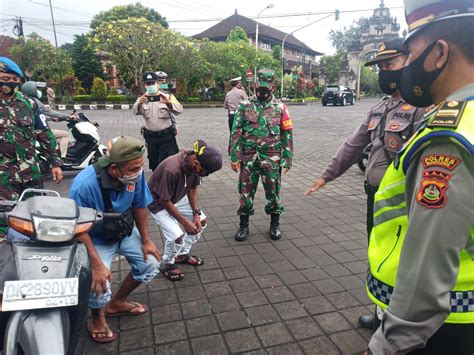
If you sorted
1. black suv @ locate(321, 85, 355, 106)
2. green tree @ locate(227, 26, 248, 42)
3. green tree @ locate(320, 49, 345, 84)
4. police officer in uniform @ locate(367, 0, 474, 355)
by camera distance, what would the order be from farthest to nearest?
green tree @ locate(320, 49, 345, 84), green tree @ locate(227, 26, 248, 42), black suv @ locate(321, 85, 355, 106), police officer in uniform @ locate(367, 0, 474, 355)

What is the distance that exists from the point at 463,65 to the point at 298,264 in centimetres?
291

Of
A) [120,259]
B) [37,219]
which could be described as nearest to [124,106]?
[120,259]

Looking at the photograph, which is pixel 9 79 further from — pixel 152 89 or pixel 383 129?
pixel 383 129

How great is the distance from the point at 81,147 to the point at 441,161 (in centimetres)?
731

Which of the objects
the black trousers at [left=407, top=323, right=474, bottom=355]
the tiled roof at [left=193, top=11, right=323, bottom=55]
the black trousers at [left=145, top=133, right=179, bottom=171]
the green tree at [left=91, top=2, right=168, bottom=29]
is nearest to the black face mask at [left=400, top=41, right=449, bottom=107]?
the black trousers at [left=407, top=323, right=474, bottom=355]

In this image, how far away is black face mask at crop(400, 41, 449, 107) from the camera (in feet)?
4.01

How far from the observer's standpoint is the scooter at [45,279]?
1684 mm

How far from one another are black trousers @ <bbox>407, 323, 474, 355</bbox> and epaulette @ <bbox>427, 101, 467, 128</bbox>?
2.19ft

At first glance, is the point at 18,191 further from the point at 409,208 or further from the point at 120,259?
the point at 409,208

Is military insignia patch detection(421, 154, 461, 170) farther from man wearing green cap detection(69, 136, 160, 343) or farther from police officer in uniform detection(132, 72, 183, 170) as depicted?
police officer in uniform detection(132, 72, 183, 170)

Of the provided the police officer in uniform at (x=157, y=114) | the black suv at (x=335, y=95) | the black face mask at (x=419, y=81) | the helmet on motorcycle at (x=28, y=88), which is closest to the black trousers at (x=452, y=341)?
the black face mask at (x=419, y=81)

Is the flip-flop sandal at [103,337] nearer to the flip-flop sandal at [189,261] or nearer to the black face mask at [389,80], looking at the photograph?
the flip-flop sandal at [189,261]

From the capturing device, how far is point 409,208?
1233 mm

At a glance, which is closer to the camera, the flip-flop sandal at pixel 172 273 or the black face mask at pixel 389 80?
the black face mask at pixel 389 80
